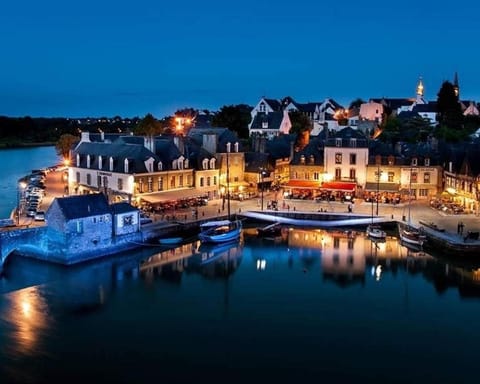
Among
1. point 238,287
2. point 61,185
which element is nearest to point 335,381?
point 238,287

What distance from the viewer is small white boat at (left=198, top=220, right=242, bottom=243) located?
34.5 metres

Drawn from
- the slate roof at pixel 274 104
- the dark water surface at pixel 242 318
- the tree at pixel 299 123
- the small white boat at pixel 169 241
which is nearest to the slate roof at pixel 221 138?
the small white boat at pixel 169 241

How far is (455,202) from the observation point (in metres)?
41.6

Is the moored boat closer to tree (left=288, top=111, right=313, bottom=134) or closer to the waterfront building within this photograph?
the waterfront building

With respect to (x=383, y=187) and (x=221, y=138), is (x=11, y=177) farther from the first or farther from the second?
(x=383, y=187)

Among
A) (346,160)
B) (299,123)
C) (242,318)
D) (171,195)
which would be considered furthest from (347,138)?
(242,318)

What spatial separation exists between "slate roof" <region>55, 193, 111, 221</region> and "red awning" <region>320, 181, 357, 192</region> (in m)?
19.5

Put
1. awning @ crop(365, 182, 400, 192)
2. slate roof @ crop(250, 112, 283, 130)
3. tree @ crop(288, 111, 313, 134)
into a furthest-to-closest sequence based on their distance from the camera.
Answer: tree @ crop(288, 111, 313, 134) < slate roof @ crop(250, 112, 283, 130) < awning @ crop(365, 182, 400, 192)

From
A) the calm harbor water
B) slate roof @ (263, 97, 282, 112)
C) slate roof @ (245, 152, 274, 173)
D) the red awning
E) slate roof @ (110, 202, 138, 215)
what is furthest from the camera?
slate roof @ (263, 97, 282, 112)

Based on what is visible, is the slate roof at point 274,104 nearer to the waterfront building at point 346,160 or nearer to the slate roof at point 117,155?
the waterfront building at point 346,160

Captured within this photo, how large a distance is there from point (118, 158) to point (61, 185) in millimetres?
12444

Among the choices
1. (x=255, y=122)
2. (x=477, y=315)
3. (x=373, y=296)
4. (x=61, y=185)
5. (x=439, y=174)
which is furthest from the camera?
(x=255, y=122)

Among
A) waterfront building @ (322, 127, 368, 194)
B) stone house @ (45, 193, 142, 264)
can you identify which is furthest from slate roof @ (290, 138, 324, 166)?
stone house @ (45, 193, 142, 264)

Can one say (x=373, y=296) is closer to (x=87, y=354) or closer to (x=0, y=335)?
(x=87, y=354)
